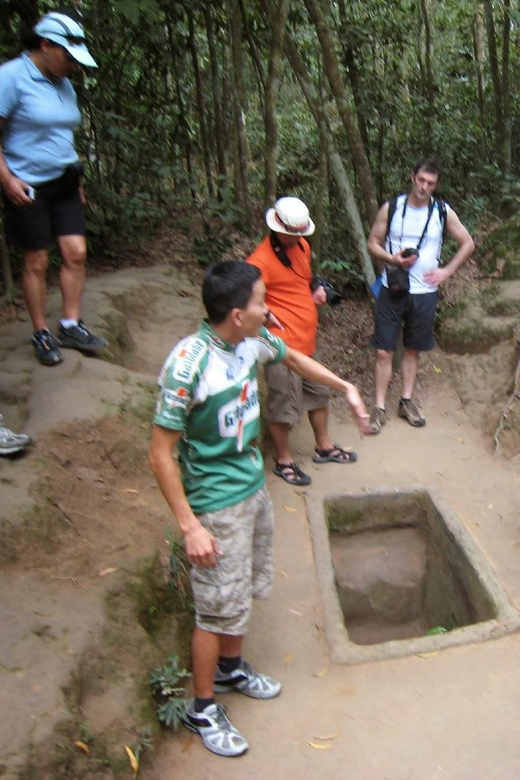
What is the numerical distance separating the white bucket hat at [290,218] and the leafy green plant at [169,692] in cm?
234

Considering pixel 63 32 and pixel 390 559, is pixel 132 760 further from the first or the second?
pixel 63 32

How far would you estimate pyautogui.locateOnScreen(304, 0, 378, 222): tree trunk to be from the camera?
520 centimetres

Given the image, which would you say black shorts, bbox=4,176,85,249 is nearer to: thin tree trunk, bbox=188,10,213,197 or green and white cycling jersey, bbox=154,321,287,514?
green and white cycling jersey, bbox=154,321,287,514

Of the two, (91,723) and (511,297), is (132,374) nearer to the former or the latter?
(91,723)

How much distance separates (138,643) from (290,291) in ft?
7.48

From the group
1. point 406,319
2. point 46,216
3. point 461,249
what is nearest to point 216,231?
point 406,319

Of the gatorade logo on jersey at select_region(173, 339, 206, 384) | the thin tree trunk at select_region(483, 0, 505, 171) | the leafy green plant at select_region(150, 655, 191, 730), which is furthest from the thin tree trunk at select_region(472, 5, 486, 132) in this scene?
the leafy green plant at select_region(150, 655, 191, 730)

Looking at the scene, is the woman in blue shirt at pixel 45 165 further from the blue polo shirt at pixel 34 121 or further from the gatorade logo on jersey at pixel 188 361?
the gatorade logo on jersey at pixel 188 361

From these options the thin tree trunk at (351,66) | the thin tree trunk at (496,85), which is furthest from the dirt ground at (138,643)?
the thin tree trunk at (496,85)

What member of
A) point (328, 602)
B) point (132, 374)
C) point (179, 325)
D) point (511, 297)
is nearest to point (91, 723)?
point (328, 602)

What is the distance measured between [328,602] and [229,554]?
1.25 meters

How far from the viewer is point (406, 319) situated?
5.01 metres

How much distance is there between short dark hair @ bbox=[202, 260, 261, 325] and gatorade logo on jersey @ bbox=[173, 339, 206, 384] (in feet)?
0.42

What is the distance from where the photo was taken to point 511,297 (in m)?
6.00
